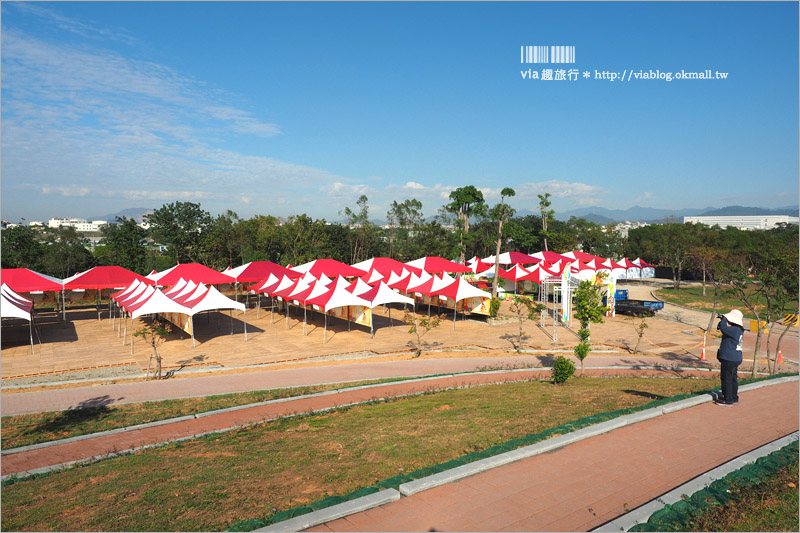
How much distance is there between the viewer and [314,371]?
14.4 metres

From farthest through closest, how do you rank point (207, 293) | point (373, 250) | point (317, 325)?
point (373, 250)
point (317, 325)
point (207, 293)

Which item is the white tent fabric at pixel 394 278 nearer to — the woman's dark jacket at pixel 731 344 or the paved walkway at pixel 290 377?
the paved walkway at pixel 290 377

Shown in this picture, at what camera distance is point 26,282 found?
73.3ft

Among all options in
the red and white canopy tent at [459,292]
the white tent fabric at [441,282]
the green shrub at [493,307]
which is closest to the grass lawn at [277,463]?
the red and white canopy tent at [459,292]

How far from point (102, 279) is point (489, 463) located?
24.8 meters

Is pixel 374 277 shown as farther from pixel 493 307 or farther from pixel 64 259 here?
pixel 64 259

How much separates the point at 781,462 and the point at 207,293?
18.6m

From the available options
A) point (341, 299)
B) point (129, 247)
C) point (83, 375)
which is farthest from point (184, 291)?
point (129, 247)

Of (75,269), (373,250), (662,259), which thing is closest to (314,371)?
(75,269)

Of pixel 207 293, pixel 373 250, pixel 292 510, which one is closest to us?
pixel 292 510

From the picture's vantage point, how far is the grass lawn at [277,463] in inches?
198

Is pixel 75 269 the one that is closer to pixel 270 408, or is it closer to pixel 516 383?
pixel 270 408

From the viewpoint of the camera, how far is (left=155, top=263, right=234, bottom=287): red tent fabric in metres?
25.4

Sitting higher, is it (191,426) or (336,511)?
(336,511)
